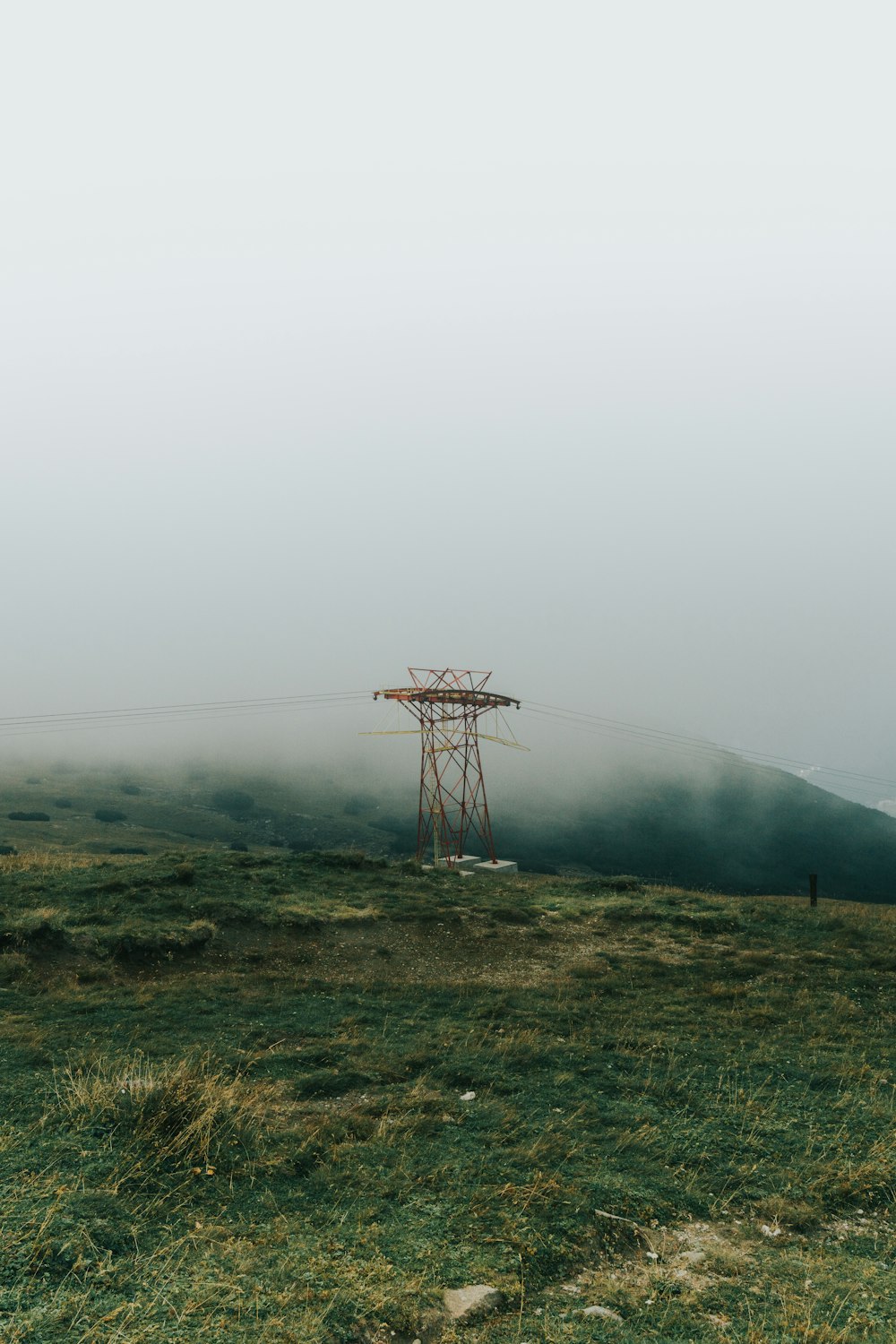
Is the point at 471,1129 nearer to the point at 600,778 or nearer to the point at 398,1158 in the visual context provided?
the point at 398,1158

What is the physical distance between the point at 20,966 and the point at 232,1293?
13570mm

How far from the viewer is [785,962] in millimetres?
22344

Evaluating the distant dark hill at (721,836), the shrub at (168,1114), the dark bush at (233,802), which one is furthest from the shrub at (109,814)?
the shrub at (168,1114)

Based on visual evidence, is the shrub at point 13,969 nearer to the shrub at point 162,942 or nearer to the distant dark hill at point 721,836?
the shrub at point 162,942

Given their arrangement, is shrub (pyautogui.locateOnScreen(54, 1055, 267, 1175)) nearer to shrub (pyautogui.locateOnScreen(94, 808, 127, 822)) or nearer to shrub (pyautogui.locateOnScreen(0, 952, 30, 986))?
shrub (pyautogui.locateOnScreen(0, 952, 30, 986))

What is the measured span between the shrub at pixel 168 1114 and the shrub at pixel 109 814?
74.9 m

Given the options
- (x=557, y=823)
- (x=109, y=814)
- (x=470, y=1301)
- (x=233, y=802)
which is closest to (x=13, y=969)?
(x=470, y=1301)

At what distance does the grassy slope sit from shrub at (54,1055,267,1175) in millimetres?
39

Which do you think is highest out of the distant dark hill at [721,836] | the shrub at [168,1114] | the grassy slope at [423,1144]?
the shrub at [168,1114]

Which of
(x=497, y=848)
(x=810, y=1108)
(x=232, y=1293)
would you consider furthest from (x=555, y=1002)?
(x=497, y=848)

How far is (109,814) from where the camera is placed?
79.8 m

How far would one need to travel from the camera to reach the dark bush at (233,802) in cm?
10448

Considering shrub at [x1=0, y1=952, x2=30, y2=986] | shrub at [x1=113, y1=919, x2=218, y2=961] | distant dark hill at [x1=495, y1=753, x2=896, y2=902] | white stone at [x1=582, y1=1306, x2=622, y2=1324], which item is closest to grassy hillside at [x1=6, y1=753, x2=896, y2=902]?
distant dark hill at [x1=495, y1=753, x2=896, y2=902]

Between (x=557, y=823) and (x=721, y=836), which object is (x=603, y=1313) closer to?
(x=557, y=823)
